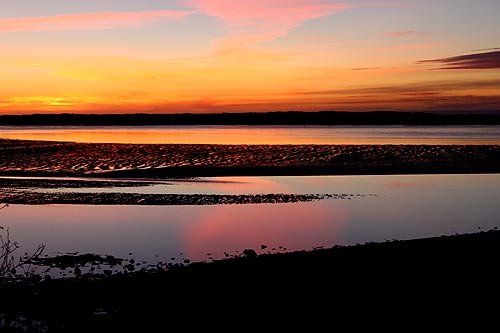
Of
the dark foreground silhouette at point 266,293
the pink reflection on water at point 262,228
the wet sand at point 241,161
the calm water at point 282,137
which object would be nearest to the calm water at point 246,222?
the pink reflection on water at point 262,228

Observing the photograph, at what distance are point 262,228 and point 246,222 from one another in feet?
4.01

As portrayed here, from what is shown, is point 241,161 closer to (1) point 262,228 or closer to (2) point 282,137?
(1) point 262,228

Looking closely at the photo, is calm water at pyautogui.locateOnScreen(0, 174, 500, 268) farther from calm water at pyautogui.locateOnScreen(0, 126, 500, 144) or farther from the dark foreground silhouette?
calm water at pyautogui.locateOnScreen(0, 126, 500, 144)

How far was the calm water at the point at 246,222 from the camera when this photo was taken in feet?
54.5

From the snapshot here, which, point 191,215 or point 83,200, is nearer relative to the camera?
point 191,215

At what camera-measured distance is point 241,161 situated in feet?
134

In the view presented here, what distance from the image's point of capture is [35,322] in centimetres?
902

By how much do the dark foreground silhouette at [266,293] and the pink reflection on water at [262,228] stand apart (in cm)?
315

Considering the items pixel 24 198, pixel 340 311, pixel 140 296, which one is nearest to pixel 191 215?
pixel 24 198

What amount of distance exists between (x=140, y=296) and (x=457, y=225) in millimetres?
12101

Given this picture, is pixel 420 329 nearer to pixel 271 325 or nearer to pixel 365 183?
pixel 271 325

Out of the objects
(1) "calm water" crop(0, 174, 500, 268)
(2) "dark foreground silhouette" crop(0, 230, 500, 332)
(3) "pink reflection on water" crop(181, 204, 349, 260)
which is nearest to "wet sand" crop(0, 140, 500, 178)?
(1) "calm water" crop(0, 174, 500, 268)

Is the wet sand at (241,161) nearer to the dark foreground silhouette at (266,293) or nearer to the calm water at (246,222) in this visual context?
the calm water at (246,222)

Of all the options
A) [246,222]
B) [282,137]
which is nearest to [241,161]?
[246,222]
